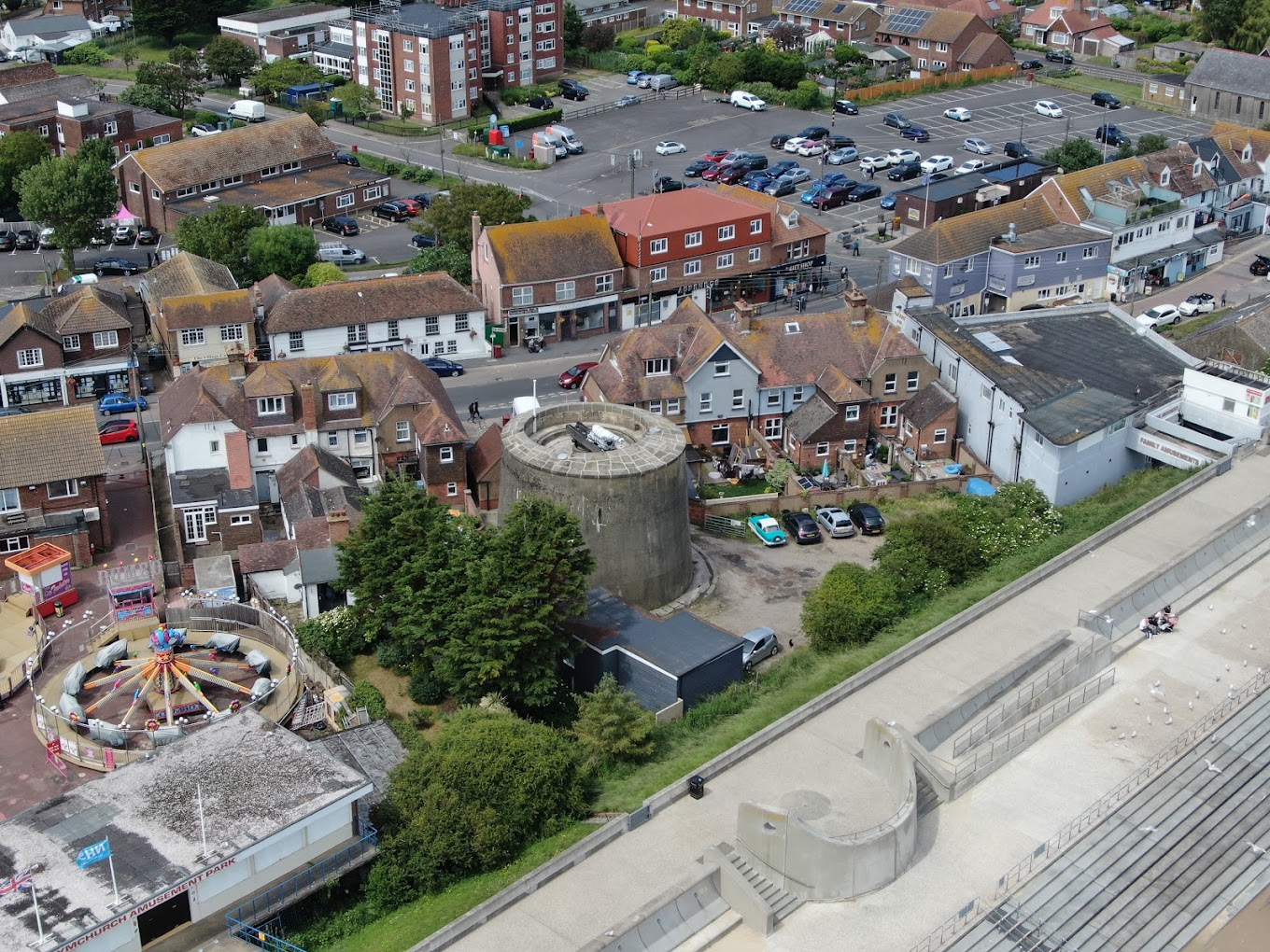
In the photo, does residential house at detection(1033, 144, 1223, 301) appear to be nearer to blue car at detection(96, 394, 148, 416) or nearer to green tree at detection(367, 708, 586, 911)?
blue car at detection(96, 394, 148, 416)

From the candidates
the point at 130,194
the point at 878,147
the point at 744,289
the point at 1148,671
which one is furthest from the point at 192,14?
the point at 1148,671

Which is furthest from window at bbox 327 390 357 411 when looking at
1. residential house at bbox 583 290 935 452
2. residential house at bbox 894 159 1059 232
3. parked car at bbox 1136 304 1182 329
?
parked car at bbox 1136 304 1182 329

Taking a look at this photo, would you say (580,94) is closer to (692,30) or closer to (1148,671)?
(692,30)

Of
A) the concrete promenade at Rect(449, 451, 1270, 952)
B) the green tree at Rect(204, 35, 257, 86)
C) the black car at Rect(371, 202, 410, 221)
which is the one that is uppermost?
the green tree at Rect(204, 35, 257, 86)

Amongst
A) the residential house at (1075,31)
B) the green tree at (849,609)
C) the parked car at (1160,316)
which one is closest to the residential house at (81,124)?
the parked car at (1160,316)

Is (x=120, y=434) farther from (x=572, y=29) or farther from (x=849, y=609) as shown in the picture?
(x=572, y=29)
